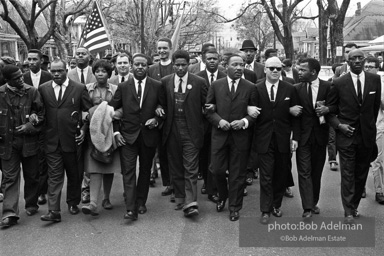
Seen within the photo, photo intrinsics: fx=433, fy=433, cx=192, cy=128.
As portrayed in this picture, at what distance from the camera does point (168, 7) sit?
37875mm

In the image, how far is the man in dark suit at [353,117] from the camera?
5.25 m

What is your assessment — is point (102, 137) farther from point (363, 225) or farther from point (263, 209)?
point (363, 225)

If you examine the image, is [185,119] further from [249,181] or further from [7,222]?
[7,222]

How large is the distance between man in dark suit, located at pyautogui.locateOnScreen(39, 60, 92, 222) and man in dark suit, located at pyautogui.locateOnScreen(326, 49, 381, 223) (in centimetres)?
326

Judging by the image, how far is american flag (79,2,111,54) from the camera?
9.62 metres

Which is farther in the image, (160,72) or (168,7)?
(168,7)

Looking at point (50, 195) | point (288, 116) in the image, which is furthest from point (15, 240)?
point (288, 116)

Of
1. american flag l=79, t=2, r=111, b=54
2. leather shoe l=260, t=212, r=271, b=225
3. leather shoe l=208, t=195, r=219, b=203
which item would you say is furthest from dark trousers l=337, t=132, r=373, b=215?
american flag l=79, t=2, r=111, b=54

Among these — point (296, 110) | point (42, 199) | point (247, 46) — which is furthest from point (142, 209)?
point (247, 46)

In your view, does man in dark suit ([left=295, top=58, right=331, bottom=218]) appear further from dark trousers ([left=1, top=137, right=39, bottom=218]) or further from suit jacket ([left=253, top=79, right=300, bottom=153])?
dark trousers ([left=1, top=137, right=39, bottom=218])

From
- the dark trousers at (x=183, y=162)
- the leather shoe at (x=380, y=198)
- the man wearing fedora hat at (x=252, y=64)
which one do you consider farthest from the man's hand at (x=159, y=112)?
the leather shoe at (x=380, y=198)

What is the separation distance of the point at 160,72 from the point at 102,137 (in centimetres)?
242

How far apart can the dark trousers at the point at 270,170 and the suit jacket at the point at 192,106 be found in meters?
0.91

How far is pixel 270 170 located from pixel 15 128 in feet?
10.7
